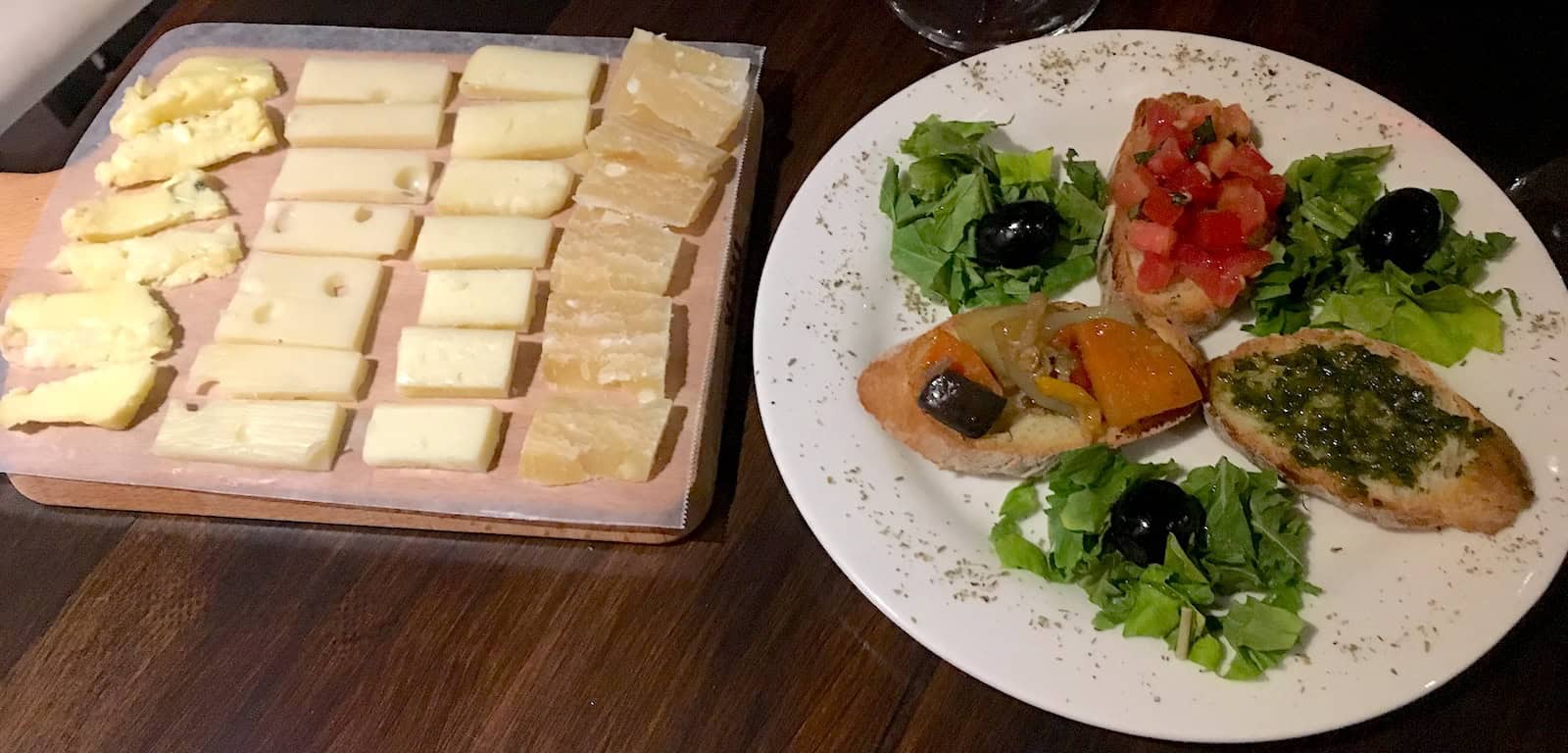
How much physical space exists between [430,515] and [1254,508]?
1622mm

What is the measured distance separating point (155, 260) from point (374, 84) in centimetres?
69

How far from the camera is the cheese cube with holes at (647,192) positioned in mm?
2213

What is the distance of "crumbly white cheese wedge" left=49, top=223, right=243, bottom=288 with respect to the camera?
2.26m

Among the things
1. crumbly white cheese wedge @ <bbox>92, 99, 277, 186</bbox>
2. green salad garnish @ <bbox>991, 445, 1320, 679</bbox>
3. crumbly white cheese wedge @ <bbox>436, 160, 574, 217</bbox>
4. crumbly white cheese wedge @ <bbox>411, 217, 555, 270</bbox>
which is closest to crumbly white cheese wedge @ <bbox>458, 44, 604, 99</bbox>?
crumbly white cheese wedge @ <bbox>436, 160, 574, 217</bbox>

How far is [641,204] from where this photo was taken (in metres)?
2.22

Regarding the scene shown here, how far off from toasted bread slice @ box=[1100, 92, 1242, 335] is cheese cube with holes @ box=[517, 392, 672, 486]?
1014 millimetres

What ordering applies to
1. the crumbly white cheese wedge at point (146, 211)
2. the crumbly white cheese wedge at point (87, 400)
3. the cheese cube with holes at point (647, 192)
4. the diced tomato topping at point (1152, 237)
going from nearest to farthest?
the diced tomato topping at point (1152, 237)
the crumbly white cheese wedge at point (87, 400)
the cheese cube with holes at point (647, 192)
the crumbly white cheese wedge at point (146, 211)

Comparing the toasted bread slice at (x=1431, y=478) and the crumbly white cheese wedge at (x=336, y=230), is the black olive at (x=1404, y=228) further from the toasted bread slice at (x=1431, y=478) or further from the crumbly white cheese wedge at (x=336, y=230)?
the crumbly white cheese wedge at (x=336, y=230)

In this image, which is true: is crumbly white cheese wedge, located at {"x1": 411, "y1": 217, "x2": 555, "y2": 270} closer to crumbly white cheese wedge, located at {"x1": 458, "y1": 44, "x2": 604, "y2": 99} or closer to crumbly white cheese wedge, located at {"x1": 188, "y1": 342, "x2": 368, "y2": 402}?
crumbly white cheese wedge, located at {"x1": 188, "y1": 342, "x2": 368, "y2": 402}

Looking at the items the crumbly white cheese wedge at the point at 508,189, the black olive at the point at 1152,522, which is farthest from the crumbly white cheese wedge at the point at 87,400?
the black olive at the point at 1152,522

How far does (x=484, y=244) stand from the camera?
2221mm

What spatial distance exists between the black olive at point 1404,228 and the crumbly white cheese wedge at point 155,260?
2.57 metres

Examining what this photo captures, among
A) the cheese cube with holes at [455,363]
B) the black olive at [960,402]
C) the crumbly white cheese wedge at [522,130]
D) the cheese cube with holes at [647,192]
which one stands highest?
the crumbly white cheese wedge at [522,130]

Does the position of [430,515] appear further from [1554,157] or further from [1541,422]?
[1554,157]
